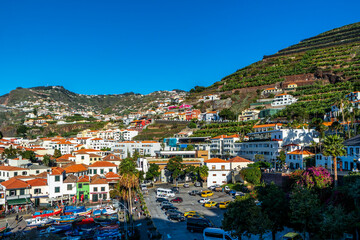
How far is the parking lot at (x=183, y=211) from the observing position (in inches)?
1270

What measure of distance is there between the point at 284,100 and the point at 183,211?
71762mm

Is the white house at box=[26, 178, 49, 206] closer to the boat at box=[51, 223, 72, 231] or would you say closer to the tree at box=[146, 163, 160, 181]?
the boat at box=[51, 223, 72, 231]

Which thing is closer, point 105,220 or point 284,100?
point 105,220

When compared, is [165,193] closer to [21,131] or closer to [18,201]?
[18,201]

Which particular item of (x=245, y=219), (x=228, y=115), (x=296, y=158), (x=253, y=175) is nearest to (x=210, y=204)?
(x=253, y=175)

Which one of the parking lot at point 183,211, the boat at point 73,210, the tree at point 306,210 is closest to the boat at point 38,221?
the boat at point 73,210

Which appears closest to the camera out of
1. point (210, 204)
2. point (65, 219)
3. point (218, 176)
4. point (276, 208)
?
point (276, 208)

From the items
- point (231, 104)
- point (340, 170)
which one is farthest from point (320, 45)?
point (340, 170)

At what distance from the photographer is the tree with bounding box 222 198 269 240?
2442cm

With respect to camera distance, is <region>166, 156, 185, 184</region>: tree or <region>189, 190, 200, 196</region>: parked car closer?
<region>189, 190, 200, 196</region>: parked car

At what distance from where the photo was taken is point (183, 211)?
41.2 metres

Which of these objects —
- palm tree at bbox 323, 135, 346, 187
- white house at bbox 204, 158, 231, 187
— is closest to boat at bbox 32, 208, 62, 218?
white house at bbox 204, 158, 231, 187

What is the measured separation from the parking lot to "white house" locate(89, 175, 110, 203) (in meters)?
6.91

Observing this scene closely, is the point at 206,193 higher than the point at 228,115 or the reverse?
the reverse
